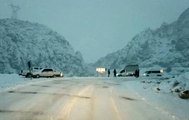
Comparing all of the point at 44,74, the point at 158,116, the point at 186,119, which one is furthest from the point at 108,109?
the point at 44,74

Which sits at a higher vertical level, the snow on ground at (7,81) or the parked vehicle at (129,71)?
the parked vehicle at (129,71)

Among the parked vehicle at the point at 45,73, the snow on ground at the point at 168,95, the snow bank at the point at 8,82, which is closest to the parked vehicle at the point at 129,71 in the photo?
the parked vehicle at the point at 45,73

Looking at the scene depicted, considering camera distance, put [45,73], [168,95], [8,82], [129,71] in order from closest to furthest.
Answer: [168,95]
[8,82]
[45,73]
[129,71]

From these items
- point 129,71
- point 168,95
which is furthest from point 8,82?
point 129,71

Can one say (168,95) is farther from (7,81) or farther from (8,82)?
(7,81)

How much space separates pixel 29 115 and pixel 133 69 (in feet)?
231

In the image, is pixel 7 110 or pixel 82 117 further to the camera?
pixel 7 110

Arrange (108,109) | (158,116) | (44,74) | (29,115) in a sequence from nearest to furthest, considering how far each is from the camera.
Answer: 1. (29,115)
2. (158,116)
3. (108,109)
4. (44,74)

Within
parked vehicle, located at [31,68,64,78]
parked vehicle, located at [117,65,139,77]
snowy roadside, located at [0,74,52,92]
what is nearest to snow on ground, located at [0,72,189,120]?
snowy roadside, located at [0,74,52,92]

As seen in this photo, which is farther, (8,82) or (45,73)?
(45,73)

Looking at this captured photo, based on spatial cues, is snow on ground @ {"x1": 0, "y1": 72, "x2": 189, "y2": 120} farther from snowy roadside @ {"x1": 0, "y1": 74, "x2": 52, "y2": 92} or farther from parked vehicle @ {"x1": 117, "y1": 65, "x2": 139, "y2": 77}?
parked vehicle @ {"x1": 117, "y1": 65, "x2": 139, "y2": 77}

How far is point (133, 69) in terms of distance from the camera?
279 feet

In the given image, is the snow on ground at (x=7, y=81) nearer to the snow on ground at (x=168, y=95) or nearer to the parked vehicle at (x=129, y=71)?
the snow on ground at (x=168, y=95)

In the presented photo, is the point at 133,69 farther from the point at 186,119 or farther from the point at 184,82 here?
the point at 186,119
